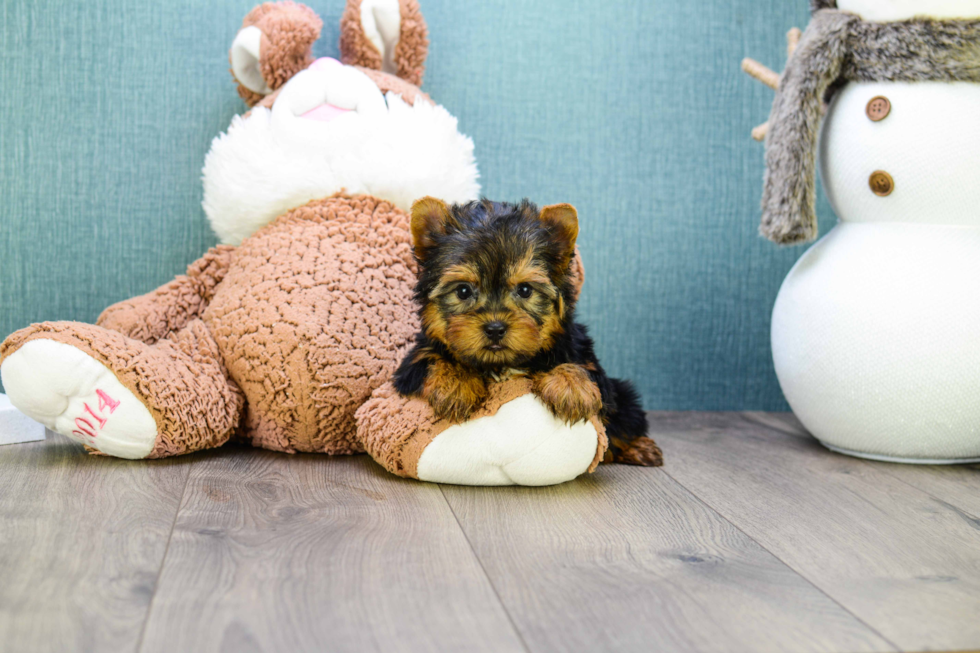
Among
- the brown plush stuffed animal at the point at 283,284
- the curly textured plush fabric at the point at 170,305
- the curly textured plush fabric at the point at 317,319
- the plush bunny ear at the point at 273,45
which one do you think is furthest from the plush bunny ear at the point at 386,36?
the curly textured plush fabric at the point at 170,305

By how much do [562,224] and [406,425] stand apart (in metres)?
0.53

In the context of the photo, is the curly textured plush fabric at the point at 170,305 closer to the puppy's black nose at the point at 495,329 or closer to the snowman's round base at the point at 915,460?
the puppy's black nose at the point at 495,329

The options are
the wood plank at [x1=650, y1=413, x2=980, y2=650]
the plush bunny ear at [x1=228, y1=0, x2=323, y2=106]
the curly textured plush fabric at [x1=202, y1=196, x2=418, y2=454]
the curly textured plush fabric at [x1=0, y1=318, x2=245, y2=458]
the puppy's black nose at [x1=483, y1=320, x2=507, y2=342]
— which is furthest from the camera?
the plush bunny ear at [x1=228, y1=0, x2=323, y2=106]

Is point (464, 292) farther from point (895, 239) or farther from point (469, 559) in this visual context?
point (895, 239)

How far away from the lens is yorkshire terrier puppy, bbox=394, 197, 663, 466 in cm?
155

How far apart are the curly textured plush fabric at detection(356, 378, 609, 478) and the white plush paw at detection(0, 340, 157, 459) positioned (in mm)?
488

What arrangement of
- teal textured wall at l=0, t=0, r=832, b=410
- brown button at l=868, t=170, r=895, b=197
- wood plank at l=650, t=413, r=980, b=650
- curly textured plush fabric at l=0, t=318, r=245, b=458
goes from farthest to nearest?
teal textured wall at l=0, t=0, r=832, b=410, brown button at l=868, t=170, r=895, b=197, curly textured plush fabric at l=0, t=318, r=245, b=458, wood plank at l=650, t=413, r=980, b=650

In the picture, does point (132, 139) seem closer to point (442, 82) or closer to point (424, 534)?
point (442, 82)

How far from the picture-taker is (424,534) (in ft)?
4.66

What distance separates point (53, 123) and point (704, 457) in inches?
81.2

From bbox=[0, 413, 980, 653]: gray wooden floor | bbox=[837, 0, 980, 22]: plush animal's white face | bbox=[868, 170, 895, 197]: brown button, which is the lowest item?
bbox=[0, 413, 980, 653]: gray wooden floor

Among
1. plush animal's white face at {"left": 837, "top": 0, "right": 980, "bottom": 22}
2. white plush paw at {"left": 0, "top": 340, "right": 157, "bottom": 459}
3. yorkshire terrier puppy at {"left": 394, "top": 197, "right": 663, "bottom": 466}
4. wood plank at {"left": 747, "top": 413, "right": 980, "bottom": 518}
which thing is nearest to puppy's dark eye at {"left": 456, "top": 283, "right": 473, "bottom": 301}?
yorkshire terrier puppy at {"left": 394, "top": 197, "right": 663, "bottom": 466}

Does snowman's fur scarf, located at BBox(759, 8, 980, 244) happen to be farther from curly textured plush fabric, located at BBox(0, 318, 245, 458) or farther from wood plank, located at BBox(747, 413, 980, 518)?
curly textured plush fabric, located at BBox(0, 318, 245, 458)

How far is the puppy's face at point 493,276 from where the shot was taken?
1531 millimetres
